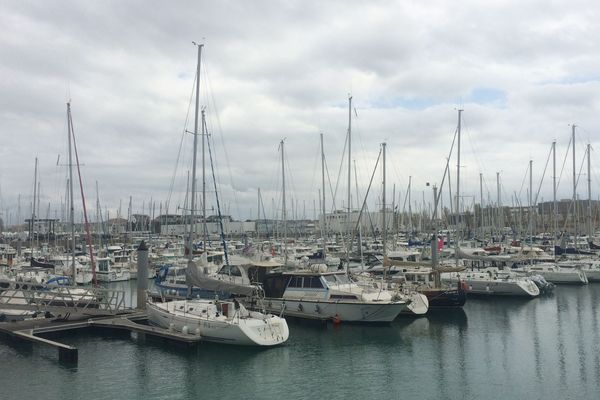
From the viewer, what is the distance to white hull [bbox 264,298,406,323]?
3103cm

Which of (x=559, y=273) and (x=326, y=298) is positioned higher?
(x=326, y=298)

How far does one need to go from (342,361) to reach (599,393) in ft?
33.4

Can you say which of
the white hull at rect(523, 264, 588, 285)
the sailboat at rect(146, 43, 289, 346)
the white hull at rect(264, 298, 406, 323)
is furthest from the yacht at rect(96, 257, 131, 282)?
the white hull at rect(523, 264, 588, 285)

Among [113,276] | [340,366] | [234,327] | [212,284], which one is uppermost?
[212,284]

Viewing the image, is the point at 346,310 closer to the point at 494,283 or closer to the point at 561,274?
the point at 494,283

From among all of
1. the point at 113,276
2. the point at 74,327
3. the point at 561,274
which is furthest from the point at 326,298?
the point at 113,276

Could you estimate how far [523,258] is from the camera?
2244 inches

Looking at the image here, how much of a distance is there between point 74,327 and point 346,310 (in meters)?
14.9

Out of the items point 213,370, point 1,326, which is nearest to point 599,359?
point 213,370

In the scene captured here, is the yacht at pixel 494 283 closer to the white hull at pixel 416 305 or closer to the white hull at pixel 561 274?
the white hull at pixel 561 274

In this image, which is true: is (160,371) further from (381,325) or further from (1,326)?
(381,325)

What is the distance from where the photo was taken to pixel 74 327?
28.9 meters

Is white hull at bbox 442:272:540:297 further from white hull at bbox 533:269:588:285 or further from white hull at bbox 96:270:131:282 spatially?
white hull at bbox 96:270:131:282

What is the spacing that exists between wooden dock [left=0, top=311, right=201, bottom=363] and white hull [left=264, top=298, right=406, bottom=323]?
23.3 feet
